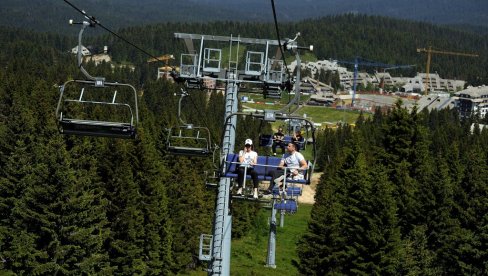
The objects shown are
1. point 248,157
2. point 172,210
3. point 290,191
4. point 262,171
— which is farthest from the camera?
point 172,210

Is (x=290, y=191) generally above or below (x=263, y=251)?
above

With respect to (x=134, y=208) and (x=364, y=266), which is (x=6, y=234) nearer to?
(x=134, y=208)

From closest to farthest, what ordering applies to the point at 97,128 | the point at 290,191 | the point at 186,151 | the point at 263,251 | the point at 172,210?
the point at 97,128, the point at 290,191, the point at 186,151, the point at 172,210, the point at 263,251

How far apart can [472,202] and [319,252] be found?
9.53m

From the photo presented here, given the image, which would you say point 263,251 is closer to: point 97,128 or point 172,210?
point 172,210

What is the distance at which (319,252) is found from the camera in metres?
41.5

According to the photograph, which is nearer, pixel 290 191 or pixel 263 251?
pixel 290 191

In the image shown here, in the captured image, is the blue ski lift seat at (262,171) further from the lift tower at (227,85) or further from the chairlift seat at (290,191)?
the lift tower at (227,85)

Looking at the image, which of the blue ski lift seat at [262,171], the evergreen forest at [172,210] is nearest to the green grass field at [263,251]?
the evergreen forest at [172,210]

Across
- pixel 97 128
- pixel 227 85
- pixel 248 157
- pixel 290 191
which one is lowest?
pixel 290 191

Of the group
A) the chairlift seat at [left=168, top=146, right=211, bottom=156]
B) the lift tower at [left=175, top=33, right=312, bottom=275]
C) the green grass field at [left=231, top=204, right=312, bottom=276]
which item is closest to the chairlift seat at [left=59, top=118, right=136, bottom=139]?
the lift tower at [left=175, top=33, right=312, bottom=275]

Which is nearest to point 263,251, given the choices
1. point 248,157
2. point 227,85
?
point 227,85

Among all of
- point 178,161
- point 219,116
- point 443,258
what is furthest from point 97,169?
point 219,116

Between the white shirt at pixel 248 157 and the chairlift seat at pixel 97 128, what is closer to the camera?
the chairlift seat at pixel 97 128
